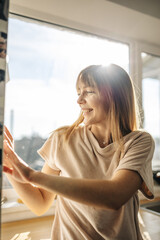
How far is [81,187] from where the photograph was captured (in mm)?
680

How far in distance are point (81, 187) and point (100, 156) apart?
0.99 feet

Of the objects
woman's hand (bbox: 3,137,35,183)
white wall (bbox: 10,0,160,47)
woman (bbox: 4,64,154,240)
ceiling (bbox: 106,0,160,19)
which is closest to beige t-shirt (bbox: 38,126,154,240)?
woman (bbox: 4,64,154,240)

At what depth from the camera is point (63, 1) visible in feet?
5.25

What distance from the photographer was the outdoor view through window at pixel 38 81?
1.58 m

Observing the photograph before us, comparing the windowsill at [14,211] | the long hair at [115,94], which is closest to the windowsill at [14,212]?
the windowsill at [14,211]

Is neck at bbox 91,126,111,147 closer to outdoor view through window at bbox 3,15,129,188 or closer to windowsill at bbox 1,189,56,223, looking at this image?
outdoor view through window at bbox 3,15,129,188

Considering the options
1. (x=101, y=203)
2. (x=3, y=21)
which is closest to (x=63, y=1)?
(x=3, y=21)

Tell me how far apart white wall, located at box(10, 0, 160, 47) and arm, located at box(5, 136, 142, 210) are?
1241 mm

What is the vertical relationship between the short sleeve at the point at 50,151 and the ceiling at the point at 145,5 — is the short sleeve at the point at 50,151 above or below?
below

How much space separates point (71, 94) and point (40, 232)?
964mm

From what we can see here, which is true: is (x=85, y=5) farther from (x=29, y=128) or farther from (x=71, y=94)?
(x=29, y=128)

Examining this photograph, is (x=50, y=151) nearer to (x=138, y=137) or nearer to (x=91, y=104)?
(x=91, y=104)

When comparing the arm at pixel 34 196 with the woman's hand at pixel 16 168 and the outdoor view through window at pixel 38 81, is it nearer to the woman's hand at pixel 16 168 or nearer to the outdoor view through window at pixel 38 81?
the woman's hand at pixel 16 168

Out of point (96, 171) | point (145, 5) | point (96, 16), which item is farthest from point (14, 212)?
point (145, 5)
